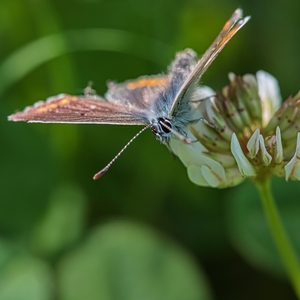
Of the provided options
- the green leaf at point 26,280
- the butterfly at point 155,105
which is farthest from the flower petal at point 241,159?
the green leaf at point 26,280

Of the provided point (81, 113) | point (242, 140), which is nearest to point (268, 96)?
point (242, 140)

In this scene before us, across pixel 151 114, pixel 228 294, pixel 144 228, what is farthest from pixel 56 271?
pixel 151 114

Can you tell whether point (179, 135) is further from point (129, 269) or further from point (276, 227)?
point (129, 269)

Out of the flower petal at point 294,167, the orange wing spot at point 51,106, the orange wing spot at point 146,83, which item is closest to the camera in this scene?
the flower petal at point 294,167

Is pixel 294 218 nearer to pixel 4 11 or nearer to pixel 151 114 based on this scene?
pixel 151 114

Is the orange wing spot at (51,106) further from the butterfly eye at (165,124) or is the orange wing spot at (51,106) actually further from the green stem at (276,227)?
the green stem at (276,227)

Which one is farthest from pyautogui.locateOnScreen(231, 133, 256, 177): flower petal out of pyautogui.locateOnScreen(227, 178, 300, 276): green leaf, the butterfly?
pyautogui.locateOnScreen(227, 178, 300, 276): green leaf

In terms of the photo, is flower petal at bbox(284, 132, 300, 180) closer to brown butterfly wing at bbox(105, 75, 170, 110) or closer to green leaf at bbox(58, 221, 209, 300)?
brown butterfly wing at bbox(105, 75, 170, 110)

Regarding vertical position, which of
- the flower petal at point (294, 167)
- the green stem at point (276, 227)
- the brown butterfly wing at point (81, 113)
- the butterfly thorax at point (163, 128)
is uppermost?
the brown butterfly wing at point (81, 113)
